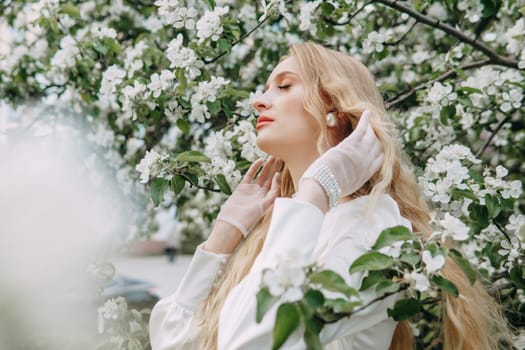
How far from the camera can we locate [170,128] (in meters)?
3.60

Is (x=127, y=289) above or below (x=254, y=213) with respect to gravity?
below

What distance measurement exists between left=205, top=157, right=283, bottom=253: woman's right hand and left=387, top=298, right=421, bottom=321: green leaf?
574mm

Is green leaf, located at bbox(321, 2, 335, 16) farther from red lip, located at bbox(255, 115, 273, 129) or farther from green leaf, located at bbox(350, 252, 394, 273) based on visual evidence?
green leaf, located at bbox(350, 252, 394, 273)

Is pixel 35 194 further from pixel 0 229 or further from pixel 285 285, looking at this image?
pixel 285 285

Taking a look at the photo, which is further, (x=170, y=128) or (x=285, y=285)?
(x=170, y=128)

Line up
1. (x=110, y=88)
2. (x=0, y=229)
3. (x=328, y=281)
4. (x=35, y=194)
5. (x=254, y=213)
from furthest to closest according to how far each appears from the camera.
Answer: (x=35, y=194) < (x=0, y=229) < (x=110, y=88) < (x=254, y=213) < (x=328, y=281)

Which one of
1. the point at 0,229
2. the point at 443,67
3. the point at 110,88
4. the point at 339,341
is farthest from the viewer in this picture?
the point at 0,229

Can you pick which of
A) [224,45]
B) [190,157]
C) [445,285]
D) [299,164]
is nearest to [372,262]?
[445,285]

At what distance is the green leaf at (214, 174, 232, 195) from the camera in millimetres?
1870

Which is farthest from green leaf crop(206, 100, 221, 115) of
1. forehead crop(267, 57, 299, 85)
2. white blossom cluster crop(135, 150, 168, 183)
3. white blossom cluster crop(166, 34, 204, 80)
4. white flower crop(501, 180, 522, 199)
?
white flower crop(501, 180, 522, 199)

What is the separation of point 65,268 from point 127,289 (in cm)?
421

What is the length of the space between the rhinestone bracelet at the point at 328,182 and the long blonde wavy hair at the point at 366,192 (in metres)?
0.14

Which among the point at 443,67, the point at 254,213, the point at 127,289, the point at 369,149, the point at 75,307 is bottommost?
the point at 127,289

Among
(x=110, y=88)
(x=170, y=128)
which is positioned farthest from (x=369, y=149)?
(x=170, y=128)
